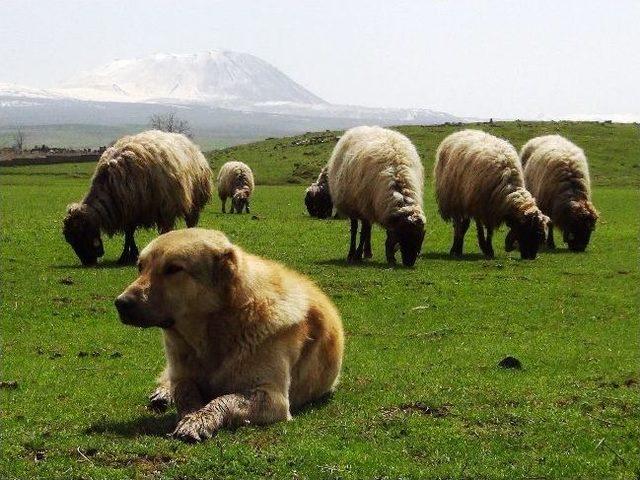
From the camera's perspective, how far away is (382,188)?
67.1 ft

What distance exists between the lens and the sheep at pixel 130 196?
67.6 ft

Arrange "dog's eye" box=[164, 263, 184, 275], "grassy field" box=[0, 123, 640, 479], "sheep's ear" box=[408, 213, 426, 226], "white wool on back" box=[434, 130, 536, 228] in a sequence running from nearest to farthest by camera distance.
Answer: "grassy field" box=[0, 123, 640, 479] → "dog's eye" box=[164, 263, 184, 275] → "sheep's ear" box=[408, 213, 426, 226] → "white wool on back" box=[434, 130, 536, 228]

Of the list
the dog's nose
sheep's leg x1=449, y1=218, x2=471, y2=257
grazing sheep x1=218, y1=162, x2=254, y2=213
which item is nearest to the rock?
the dog's nose

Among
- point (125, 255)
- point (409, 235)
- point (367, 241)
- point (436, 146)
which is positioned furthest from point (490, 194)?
point (436, 146)

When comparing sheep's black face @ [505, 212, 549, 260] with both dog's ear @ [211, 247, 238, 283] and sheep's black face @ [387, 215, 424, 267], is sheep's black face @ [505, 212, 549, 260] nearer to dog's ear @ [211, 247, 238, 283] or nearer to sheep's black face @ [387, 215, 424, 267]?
sheep's black face @ [387, 215, 424, 267]

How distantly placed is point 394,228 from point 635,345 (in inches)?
319

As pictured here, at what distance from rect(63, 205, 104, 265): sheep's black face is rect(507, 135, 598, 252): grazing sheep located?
41.6 ft

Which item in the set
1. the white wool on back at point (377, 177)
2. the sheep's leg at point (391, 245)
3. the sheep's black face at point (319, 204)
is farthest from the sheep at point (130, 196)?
the sheep's black face at point (319, 204)

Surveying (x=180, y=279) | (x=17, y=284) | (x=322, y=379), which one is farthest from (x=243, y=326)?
(x=17, y=284)

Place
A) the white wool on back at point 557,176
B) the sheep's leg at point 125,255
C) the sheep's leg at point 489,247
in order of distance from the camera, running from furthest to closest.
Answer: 1. the white wool on back at point 557,176
2. the sheep's leg at point 489,247
3. the sheep's leg at point 125,255

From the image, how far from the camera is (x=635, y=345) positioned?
42.1 feet

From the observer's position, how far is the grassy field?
6.57 m

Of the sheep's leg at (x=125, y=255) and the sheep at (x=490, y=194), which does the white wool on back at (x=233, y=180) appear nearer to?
the sheep at (x=490, y=194)

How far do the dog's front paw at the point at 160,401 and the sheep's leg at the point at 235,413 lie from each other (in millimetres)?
1253
